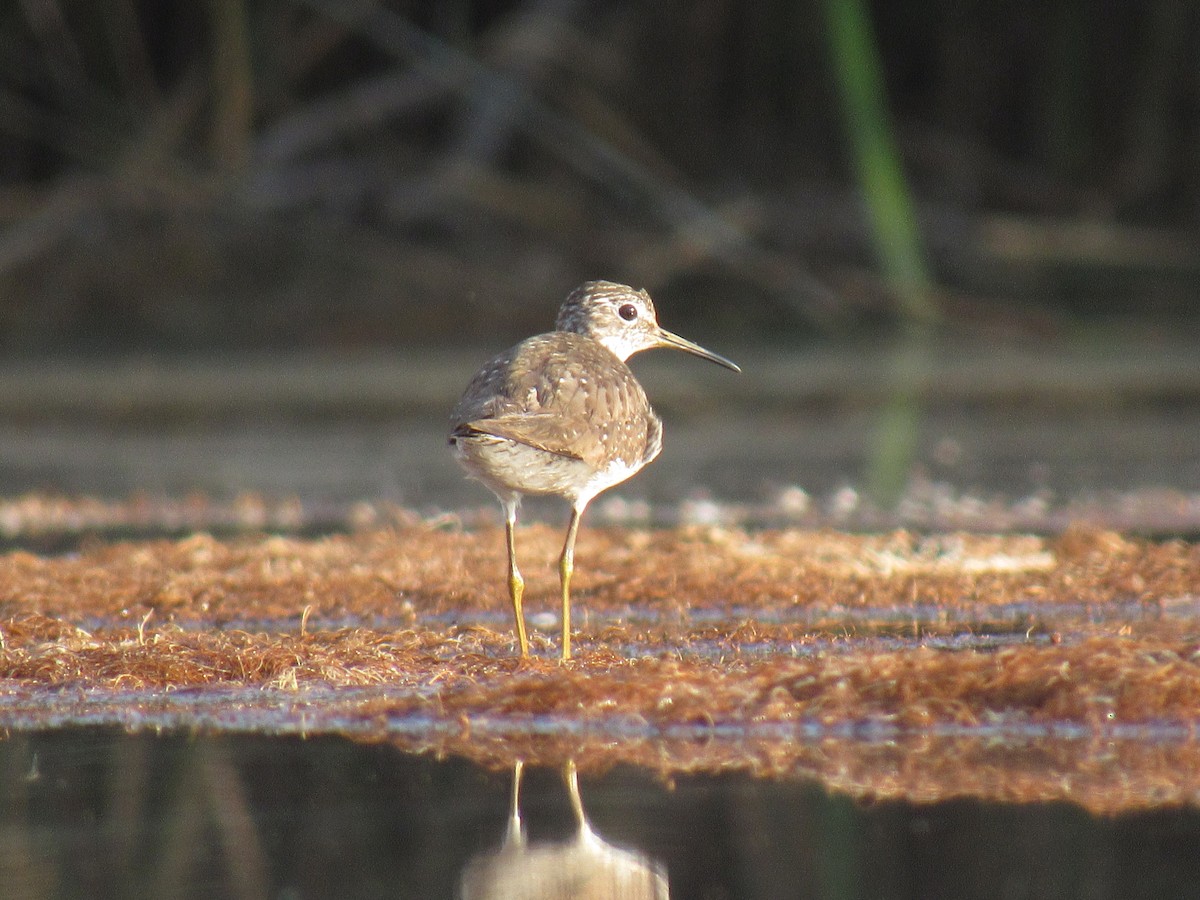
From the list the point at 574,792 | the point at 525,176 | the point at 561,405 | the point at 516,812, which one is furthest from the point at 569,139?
the point at 516,812

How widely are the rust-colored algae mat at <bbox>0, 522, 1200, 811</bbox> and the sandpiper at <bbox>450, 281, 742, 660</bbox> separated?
0.41 m

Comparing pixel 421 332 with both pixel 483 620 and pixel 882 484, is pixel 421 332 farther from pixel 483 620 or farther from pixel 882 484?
pixel 483 620

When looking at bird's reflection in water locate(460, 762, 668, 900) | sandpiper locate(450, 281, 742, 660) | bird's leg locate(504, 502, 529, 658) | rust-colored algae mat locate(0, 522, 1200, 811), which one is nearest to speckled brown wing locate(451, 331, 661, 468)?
sandpiper locate(450, 281, 742, 660)

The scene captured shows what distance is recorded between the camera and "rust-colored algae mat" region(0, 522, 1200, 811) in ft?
13.2

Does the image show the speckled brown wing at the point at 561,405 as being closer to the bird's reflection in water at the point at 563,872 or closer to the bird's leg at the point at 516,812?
the bird's leg at the point at 516,812

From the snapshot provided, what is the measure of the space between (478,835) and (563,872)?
248 millimetres

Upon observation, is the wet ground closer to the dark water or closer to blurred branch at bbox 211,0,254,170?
the dark water

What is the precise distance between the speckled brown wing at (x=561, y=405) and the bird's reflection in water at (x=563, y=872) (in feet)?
6.72

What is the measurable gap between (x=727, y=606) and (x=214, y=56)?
10.5 meters

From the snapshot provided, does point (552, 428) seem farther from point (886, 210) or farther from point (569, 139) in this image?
point (569, 139)

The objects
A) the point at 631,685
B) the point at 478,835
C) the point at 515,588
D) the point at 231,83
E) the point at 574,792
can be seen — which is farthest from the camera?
the point at 231,83

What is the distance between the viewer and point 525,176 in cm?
1738

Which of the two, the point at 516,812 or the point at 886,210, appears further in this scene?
the point at 886,210

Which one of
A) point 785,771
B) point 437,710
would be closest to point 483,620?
point 437,710
